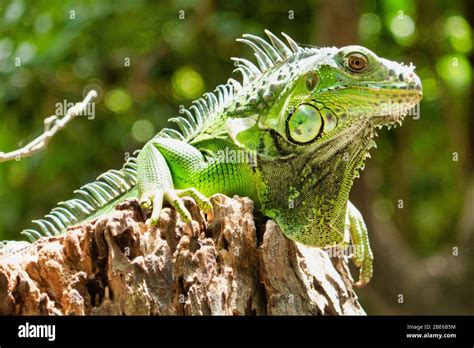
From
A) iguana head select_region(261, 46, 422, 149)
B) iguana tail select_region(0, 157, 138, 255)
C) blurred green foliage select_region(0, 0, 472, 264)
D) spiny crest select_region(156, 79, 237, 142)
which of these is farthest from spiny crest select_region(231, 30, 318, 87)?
blurred green foliage select_region(0, 0, 472, 264)

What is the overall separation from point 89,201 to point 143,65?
4.61 meters

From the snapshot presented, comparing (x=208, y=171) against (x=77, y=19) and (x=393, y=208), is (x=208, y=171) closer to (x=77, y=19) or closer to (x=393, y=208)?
(x=77, y=19)

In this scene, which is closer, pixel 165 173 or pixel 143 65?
pixel 165 173

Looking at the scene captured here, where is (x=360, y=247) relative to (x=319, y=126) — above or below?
below

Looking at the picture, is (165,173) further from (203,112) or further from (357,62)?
(357,62)

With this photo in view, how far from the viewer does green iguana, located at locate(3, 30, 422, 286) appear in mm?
4223

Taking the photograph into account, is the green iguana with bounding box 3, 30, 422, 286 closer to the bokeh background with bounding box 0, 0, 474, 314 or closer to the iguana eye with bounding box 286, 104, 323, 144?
the iguana eye with bounding box 286, 104, 323, 144

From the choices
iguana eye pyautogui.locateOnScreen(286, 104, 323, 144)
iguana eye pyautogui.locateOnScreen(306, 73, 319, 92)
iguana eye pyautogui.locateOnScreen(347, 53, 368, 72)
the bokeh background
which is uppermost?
the bokeh background

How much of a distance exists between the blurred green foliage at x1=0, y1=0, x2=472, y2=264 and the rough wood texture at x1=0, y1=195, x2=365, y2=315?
406 centimetres

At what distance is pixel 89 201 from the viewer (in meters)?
4.89

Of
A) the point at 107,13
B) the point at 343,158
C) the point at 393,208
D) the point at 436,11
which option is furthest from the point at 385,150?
the point at 343,158

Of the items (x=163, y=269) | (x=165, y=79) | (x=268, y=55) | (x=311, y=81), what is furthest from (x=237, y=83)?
(x=165, y=79)

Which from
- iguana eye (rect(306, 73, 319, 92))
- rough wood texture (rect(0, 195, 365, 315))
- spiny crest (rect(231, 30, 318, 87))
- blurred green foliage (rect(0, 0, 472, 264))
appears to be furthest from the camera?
blurred green foliage (rect(0, 0, 472, 264))

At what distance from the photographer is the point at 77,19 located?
27.8 ft
